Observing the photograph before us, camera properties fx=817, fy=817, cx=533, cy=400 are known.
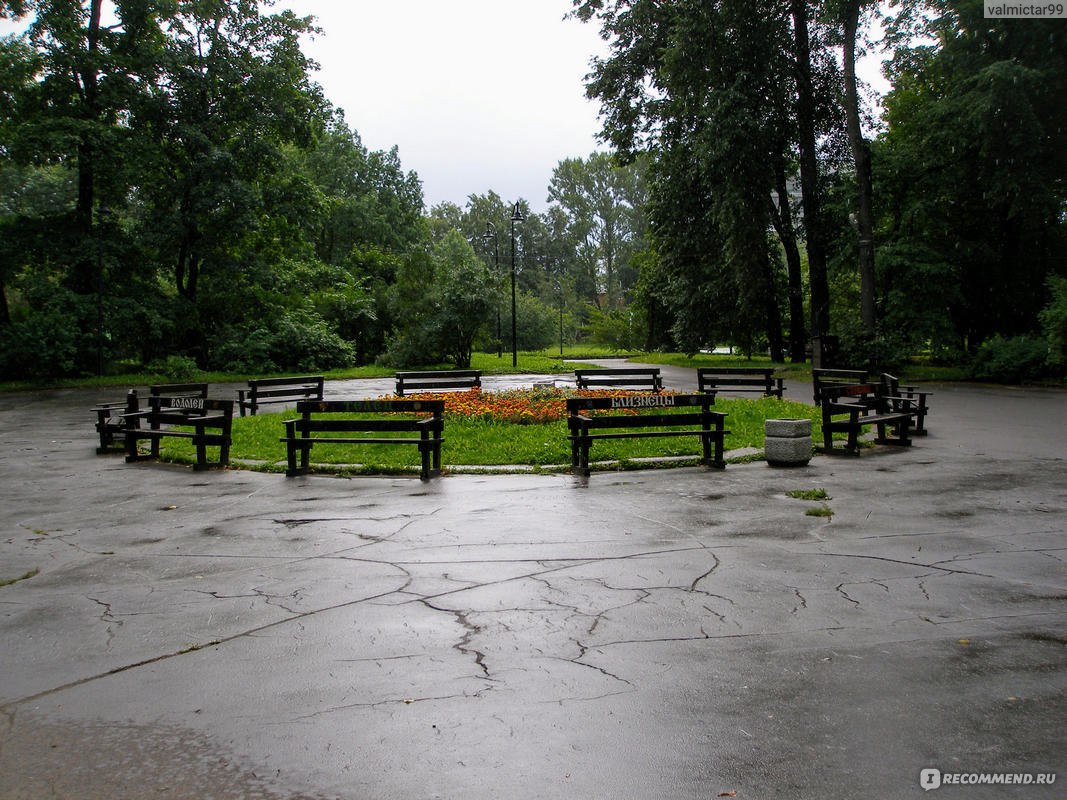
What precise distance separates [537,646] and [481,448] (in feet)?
26.1

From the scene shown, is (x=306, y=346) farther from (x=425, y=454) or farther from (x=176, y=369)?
(x=425, y=454)

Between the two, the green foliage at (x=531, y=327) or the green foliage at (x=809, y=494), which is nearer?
the green foliage at (x=809, y=494)

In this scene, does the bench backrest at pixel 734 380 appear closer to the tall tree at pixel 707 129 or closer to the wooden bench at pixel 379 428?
the wooden bench at pixel 379 428

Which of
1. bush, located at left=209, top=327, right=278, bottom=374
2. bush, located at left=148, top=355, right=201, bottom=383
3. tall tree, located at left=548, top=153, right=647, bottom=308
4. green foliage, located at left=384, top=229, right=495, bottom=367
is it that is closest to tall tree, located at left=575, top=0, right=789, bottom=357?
green foliage, located at left=384, top=229, right=495, bottom=367

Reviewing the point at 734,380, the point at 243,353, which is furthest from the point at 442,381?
the point at 243,353

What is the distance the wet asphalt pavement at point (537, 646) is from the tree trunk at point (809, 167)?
23.9 m

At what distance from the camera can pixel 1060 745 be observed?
3500mm

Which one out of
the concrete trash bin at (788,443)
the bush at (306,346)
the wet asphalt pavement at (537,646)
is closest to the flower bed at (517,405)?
the concrete trash bin at (788,443)

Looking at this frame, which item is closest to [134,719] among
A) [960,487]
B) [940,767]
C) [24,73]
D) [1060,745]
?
A: [940,767]

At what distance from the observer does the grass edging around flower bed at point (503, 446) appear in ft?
37.6

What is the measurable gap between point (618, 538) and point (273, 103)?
34893 mm

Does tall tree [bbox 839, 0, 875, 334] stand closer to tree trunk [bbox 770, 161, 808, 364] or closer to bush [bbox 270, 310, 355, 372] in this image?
tree trunk [bbox 770, 161, 808, 364]

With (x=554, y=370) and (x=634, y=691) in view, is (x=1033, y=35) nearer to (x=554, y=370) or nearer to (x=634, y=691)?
(x=554, y=370)

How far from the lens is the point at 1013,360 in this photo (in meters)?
24.5
